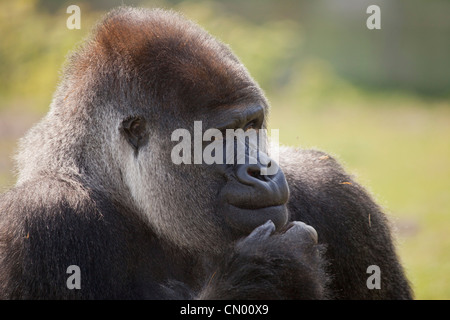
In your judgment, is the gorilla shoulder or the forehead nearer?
the forehead

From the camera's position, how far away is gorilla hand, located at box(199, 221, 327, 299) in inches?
155

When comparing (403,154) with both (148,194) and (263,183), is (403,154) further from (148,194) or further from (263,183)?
(148,194)

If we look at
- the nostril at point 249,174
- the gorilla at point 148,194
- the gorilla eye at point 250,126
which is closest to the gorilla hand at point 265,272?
the gorilla at point 148,194

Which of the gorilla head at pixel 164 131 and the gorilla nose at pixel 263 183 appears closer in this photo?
the gorilla nose at pixel 263 183

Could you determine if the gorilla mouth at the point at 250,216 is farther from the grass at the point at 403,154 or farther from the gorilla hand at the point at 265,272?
the grass at the point at 403,154

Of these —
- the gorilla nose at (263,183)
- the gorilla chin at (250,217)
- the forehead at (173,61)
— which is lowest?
the gorilla chin at (250,217)

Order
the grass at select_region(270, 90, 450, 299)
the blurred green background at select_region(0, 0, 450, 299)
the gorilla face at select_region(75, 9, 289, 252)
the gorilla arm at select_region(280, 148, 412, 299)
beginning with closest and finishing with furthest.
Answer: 1. the gorilla face at select_region(75, 9, 289, 252)
2. the gorilla arm at select_region(280, 148, 412, 299)
3. the grass at select_region(270, 90, 450, 299)
4. the blurred green background at select_region(0, 0, 450, 299)

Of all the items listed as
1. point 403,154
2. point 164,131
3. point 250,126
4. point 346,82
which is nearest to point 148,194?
point 164,131

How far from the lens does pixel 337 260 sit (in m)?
5.14

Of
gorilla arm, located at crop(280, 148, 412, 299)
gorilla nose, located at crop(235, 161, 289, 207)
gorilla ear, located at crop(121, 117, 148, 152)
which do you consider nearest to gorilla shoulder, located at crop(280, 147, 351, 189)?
gorilla arm, located at crop(280, 148, 412, 299)

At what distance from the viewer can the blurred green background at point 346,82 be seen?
34.9 feet

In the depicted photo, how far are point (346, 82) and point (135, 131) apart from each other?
16.5 m

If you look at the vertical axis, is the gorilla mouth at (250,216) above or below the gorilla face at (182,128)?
below

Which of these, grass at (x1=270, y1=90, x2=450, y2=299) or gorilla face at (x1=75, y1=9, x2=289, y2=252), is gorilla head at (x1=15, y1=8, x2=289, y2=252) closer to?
A: gorilla face at (x1=75, y1=9, x2=289, y2=252)
